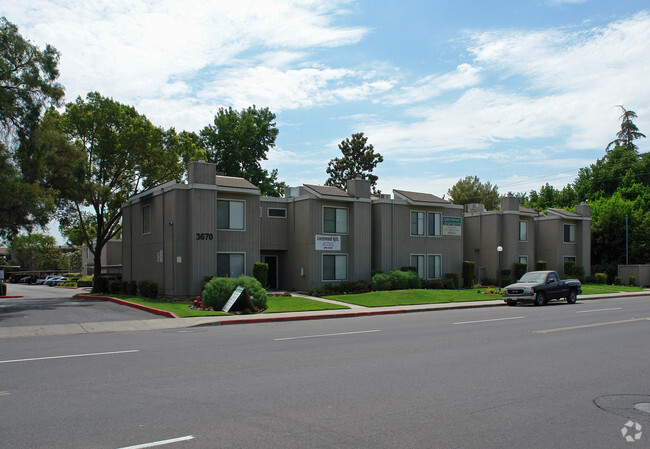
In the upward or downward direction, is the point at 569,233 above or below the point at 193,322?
above

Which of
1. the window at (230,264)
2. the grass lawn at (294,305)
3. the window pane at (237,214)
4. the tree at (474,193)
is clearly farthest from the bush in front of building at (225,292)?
the tree at (474,193)

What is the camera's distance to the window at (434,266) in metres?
36.2

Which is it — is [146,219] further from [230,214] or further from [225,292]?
[225,292]

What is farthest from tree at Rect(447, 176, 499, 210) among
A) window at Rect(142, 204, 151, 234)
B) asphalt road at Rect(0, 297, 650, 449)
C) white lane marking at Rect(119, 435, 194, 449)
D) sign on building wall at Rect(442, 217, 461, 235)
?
white lane marking at Rect(119, 435, 194, 449)

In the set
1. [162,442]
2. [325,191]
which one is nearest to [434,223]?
[325,191]

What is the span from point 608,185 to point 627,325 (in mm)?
55514

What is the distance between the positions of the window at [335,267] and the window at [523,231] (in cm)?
1777

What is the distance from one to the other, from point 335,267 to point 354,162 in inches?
1457

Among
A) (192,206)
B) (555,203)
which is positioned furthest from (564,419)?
(555,203)

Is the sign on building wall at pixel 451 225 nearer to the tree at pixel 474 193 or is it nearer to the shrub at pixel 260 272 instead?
the shrub at pixel 260 272

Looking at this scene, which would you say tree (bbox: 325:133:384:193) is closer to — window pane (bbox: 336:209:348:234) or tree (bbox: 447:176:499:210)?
tree (bbox: 447:176:499:210)

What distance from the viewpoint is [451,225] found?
3734 cm

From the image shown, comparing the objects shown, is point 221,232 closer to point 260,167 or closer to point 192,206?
point 192,206

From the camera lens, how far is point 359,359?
1044cm
